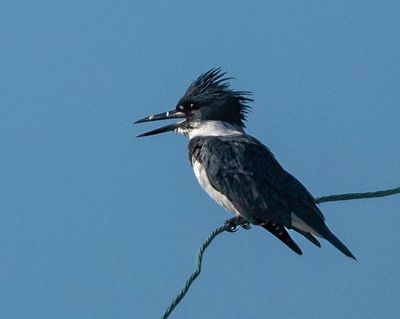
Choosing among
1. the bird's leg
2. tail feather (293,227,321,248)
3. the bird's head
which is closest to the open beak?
the bird's head

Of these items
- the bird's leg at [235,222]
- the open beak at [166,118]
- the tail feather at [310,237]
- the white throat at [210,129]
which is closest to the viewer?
the tail feather at [310,237]

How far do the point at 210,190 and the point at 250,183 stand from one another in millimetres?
331

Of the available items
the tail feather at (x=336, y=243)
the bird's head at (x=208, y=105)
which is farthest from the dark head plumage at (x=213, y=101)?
the tail feather at (x=336, y=243)

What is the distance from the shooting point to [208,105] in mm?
7090

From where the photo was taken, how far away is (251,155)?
6246 mm

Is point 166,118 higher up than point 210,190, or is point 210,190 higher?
point 166,118

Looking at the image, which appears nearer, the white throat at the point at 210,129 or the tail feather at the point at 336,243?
the tail feather at the point at 336,243

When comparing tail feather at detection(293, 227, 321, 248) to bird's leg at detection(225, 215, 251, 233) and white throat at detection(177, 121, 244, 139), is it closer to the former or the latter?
bird's leg at detection(225, 215, 251, 233)

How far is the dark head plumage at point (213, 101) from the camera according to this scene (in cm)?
706

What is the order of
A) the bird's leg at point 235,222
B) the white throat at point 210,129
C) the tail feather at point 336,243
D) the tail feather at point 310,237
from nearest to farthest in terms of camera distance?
the tail feather at point 336,243 < the tail feather at point 310,237 < the bird's leg at point 235,222 < the white throat at point 210,129

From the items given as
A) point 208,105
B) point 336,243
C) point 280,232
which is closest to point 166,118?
point 208,105

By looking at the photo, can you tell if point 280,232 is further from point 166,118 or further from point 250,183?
point 166,118

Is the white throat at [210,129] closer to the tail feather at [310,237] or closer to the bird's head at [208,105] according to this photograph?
the bird's head at [208,105]

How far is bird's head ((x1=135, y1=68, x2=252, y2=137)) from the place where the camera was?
Result: 705cm
